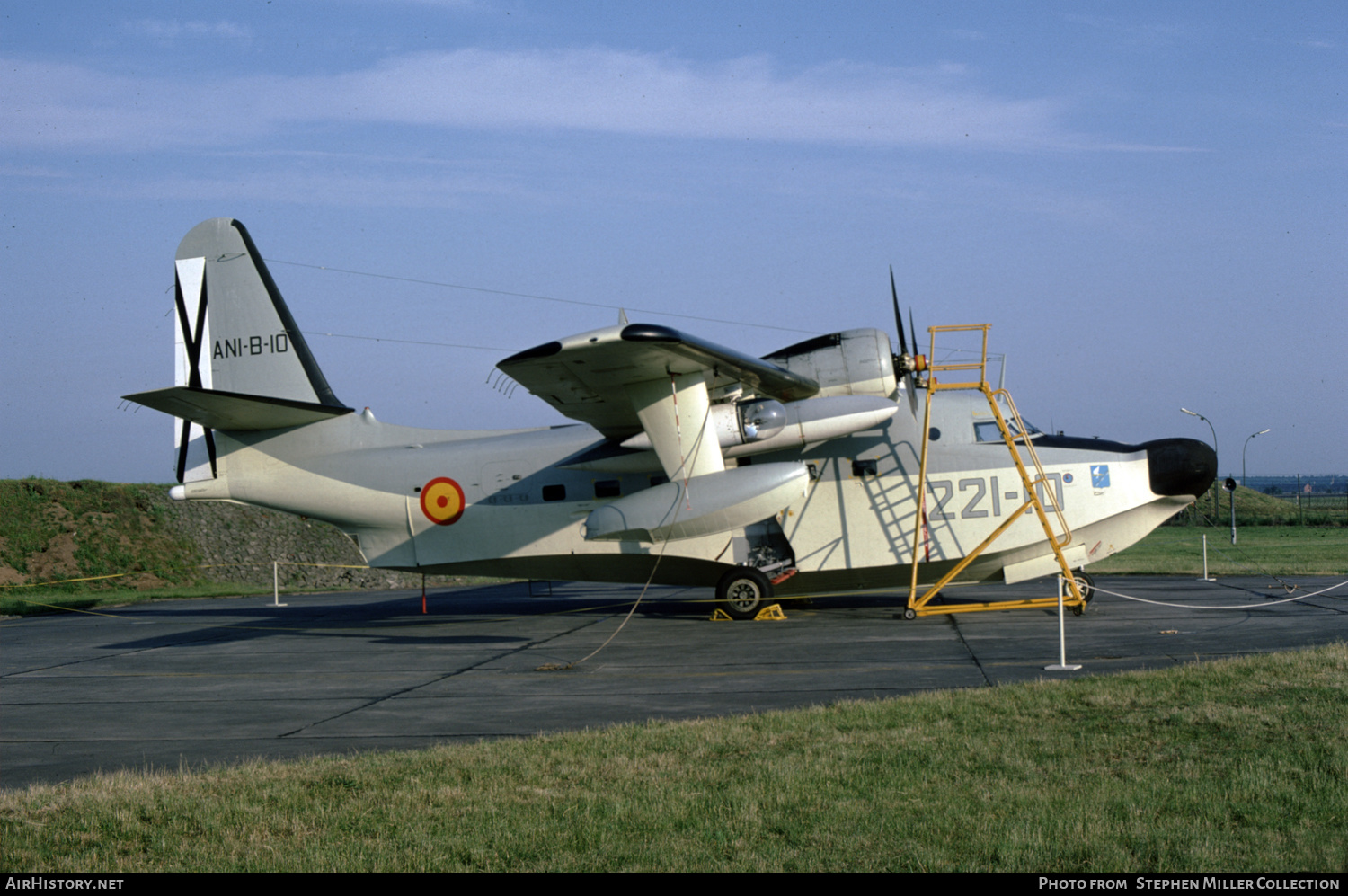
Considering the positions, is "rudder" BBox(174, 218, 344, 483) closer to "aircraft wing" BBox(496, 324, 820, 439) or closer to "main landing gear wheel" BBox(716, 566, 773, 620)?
"aircraft wing" BBox(496, 324, 820, 439)

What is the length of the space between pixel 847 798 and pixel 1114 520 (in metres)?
11.8

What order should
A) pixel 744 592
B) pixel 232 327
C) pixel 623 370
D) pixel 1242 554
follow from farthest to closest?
pixel 1242 554 < pixel 232 327 < pixel 744 592 < pixel 623 370

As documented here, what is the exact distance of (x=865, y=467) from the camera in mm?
16438

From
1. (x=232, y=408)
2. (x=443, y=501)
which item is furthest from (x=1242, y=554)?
(x=232, y=408)

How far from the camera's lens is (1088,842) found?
5008mm

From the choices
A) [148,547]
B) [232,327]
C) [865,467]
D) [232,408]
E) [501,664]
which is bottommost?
[501,664]

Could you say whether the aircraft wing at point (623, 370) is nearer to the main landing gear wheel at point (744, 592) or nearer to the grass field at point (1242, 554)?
the main landing gear wheel at point (744, 592)

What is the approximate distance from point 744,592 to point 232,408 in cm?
878

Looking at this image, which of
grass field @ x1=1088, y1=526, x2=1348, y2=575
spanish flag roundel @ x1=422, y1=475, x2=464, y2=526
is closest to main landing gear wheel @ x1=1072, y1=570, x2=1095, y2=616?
grass field @ x1=1088, y1=526, x2=1348, y2=575

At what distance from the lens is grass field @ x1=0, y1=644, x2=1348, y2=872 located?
5043 mm

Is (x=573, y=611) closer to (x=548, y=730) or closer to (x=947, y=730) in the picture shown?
(x=548, y=730)

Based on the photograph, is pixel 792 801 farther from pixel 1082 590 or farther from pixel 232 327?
pixel 232 327

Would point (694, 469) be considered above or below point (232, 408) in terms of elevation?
below

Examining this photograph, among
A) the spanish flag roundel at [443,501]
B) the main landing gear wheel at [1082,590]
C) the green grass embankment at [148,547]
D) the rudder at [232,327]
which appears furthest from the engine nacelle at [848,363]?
the green grass embankment at [148,547]
